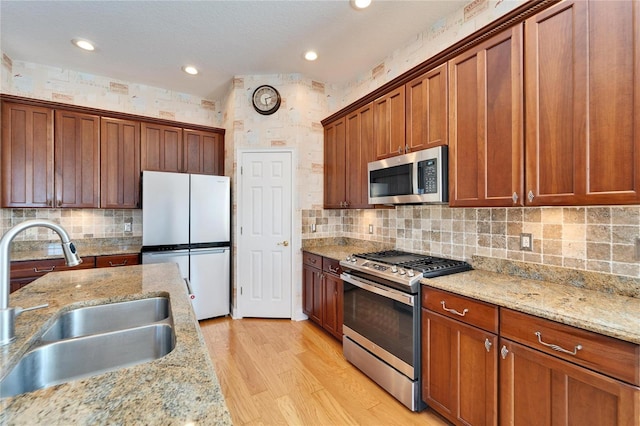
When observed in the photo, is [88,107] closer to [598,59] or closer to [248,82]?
[248,82]

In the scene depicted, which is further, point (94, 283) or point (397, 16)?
point (397, 16)

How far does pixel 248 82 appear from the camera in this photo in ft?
11.8

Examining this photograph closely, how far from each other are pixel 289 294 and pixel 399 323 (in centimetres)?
179

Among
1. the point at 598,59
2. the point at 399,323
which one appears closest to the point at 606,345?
the point at 399,323

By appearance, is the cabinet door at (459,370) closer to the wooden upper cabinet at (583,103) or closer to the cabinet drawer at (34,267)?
the wooden upper cabinet at (583,103)

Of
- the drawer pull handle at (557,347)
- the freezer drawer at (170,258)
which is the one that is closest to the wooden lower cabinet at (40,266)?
the freezer drawer at (170,258)

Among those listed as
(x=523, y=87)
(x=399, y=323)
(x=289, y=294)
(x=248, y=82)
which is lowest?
(x=289, y=294)

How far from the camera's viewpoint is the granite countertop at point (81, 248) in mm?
2915

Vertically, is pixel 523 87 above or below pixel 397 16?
below

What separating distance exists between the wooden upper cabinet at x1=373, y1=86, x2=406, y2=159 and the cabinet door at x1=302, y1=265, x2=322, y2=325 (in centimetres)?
151

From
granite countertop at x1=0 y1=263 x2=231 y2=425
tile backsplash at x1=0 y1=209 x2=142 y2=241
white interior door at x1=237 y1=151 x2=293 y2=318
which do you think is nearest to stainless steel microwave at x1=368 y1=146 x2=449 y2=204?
white interior door at x1=237 y1=151 x2=293 y2=318

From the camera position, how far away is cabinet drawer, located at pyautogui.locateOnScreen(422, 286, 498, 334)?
1.55 meters

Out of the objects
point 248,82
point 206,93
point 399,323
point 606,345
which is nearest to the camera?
point 606,345

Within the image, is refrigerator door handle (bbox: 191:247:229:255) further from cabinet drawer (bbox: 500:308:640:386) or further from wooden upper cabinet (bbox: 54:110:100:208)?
cabinet drawer (bbox: 500:308:640:386)
